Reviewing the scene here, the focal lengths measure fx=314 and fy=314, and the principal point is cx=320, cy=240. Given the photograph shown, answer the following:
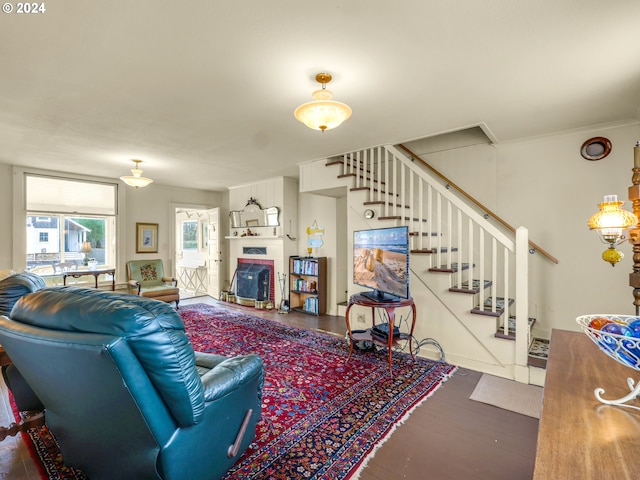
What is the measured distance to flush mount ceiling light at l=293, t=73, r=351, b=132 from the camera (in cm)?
226

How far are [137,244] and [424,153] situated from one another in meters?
5.69

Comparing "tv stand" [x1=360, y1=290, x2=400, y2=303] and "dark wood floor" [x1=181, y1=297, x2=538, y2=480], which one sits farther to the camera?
"tv stand" [x1=360, y1=290, x2=400, y2=303]

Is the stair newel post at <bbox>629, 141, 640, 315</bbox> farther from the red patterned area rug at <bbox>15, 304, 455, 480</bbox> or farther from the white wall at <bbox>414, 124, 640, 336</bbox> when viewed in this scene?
the red patterned area rug at <bbox>15, 304, 455, 480</bbox>

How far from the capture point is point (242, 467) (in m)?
1.75

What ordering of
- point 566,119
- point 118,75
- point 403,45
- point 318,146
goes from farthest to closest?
point 318,146, point 566,119, point 118,75, point 403,45

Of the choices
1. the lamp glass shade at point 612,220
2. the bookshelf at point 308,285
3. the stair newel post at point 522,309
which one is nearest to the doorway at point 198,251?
the bookshelf at point 308,285

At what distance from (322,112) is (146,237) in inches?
221

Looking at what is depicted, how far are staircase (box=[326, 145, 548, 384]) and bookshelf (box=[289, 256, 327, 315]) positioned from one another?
171 cm

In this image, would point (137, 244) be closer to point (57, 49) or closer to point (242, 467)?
point (57, 49)

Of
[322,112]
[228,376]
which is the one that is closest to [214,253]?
[322,112]

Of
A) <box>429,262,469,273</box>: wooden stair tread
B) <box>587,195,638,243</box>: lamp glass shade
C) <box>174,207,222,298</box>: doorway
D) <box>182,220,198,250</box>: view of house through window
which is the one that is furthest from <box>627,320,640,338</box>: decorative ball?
<box>182,220,198,250</box>: view of house through window

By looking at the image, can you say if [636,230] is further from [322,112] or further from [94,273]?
[94,273]

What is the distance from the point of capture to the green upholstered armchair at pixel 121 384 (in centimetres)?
111

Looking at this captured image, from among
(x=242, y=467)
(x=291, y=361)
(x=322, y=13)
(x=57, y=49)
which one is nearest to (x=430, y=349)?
(x=291, y=361)
